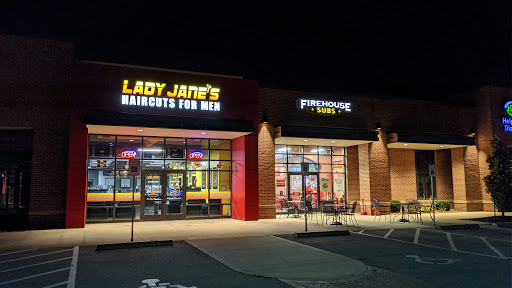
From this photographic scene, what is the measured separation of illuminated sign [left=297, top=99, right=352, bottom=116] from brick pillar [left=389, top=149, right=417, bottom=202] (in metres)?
6.07

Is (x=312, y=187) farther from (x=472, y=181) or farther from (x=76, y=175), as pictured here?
(x=76, y=175)

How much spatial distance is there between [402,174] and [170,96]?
52.2 ft

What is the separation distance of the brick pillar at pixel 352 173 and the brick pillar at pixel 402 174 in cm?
271

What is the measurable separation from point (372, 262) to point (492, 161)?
15190mm

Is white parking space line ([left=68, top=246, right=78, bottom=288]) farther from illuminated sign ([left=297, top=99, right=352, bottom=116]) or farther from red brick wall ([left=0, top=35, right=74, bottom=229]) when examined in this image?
illuminated sign ([left=297, top=99, right=352, bottom=116])

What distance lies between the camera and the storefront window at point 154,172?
17.7 metres

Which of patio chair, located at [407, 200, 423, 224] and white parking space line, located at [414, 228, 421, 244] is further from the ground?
patio chair, located at [407, 200, 423, 224]

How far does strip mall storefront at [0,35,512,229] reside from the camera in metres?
15.7

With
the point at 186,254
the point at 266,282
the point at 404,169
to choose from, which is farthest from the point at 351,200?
the point at 266,282

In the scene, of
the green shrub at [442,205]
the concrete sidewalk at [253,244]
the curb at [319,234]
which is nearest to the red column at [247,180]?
the concrete sidewalk at [253,244]

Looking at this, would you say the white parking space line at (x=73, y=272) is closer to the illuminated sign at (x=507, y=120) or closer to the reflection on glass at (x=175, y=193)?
the reflection on glass at (x=175, y=193)

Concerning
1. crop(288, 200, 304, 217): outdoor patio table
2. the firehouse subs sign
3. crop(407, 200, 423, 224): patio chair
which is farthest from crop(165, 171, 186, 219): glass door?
crop(407, 200, 423, 224): patio chair

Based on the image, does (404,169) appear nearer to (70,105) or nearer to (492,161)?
(492,161)

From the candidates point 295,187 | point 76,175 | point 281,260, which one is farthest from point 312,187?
point 281,260
